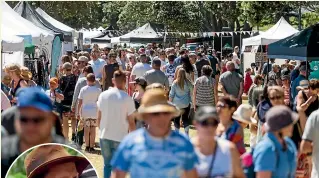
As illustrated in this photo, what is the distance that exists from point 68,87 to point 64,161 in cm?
815

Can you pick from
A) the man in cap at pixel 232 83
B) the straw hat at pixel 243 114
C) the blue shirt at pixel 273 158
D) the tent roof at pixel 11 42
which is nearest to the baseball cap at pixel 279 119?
the blue shirt at pixel 273 158

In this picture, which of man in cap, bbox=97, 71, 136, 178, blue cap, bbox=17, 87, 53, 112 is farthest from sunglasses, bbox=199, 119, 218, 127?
man in cap, bbox=97, 71, 136, 178

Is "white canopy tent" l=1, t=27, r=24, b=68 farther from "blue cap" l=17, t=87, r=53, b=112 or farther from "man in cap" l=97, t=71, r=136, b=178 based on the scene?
"blue cap" l=17, t=87, r=53, b=112

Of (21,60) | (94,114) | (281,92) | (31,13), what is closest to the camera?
(281,92)

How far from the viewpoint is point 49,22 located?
88.1ft

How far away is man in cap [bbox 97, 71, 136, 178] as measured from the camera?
8797mm

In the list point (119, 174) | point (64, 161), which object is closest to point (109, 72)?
→ point (64, 161)

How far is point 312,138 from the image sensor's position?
7562 millimetres

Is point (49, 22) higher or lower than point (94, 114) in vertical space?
higher

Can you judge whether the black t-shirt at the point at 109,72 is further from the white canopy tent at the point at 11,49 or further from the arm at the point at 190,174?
the arm at the point at 190,174

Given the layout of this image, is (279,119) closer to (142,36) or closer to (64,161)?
(64,161)

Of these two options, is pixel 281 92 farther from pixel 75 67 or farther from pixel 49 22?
pixel 49 22

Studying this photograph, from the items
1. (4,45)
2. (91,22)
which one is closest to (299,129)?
(4,45)

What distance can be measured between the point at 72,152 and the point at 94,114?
268 inches
